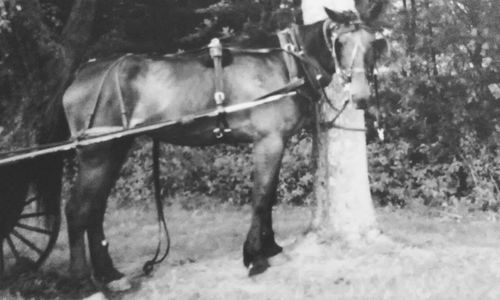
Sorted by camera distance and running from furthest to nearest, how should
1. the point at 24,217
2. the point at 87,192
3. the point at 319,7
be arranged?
1. the point at 319,7
2. the point at 24,217
3. the point at 87,192

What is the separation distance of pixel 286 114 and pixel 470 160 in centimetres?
601

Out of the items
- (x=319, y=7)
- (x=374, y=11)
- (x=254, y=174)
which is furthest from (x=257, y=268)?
(x=319, y=7)

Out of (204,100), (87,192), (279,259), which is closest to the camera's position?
(87,192)

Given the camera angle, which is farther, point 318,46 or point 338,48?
point 318,46

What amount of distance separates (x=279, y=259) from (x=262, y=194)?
31.1 inches

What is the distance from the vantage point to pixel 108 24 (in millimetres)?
14180

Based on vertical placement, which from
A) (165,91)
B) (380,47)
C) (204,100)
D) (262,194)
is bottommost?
(262,194)

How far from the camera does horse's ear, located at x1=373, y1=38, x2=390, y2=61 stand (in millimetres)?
6137

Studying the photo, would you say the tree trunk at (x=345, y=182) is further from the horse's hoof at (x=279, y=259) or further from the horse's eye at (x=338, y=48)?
the horse's eye at (x=338, y=48)

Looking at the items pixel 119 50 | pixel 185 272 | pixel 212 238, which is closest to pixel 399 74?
pixel 212 238

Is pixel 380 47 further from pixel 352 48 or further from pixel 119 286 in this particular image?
pixel 119 286

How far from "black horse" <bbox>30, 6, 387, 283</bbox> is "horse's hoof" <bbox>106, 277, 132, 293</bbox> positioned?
0.24m

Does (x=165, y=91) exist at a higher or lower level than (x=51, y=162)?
higher

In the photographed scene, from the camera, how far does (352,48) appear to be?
19.5ft
